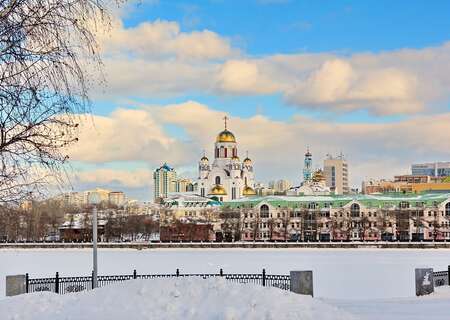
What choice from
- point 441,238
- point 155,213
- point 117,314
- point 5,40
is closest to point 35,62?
point 5,40

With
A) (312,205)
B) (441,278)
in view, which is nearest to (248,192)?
(312,205)

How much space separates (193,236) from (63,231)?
21559 millimetres

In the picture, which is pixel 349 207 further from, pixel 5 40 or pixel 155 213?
pixel 5 40

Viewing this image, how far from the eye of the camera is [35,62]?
31.4ft

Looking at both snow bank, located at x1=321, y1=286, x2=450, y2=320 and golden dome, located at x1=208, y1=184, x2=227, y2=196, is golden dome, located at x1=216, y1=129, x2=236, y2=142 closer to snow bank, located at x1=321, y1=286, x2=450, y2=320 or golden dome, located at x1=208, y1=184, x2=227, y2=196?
golden dome, located at x1=208, y1=184, x2=227, y2=196

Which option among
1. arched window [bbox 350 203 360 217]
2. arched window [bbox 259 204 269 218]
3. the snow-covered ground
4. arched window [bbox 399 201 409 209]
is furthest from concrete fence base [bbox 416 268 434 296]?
arched window [bbox 259 204 269 218]

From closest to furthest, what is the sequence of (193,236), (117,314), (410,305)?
(117,314) < (410,305) < (193,236)

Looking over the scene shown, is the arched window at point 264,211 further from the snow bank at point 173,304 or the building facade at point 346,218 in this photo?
the snow bank at point 173,304

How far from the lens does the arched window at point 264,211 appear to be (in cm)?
13088

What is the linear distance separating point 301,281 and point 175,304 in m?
7.20

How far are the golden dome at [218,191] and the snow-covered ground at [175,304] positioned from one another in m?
146

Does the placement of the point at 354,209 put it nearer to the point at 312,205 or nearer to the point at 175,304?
the point at 312,205

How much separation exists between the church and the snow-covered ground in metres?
147

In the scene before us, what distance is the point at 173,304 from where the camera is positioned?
1332 cm
